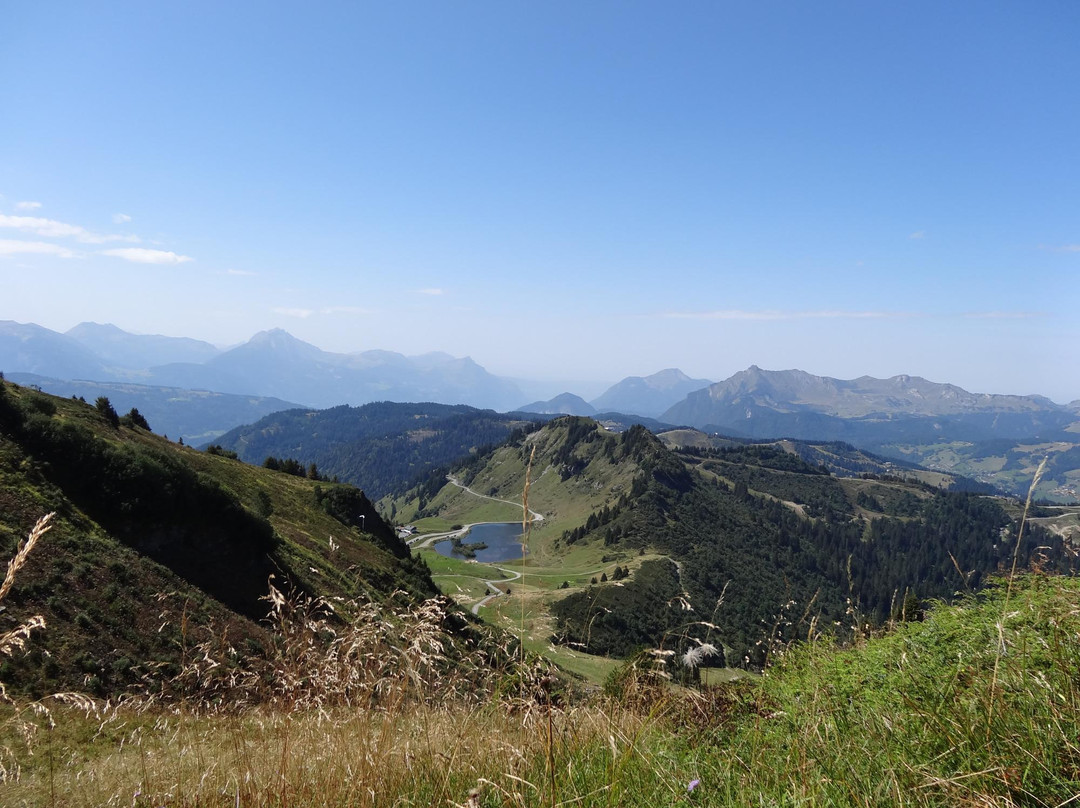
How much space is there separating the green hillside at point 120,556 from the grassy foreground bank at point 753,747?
6.69 meters

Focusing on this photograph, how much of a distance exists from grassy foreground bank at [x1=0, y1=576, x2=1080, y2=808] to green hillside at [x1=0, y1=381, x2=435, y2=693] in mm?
6692

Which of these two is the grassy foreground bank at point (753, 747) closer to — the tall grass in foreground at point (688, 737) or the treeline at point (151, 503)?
the tall grass in foreground at point (688, 737)

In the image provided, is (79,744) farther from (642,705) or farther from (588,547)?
(588,547)

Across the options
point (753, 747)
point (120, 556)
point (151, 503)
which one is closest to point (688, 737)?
point (753, 747)

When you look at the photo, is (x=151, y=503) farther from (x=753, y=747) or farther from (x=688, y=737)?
(x=753, y=747)

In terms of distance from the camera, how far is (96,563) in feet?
66.6

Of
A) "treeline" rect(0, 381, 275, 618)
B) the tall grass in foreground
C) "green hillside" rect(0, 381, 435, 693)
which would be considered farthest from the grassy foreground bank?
"treeline" rect(0, 381, 275, 618)

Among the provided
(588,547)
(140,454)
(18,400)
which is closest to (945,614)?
(140,454)

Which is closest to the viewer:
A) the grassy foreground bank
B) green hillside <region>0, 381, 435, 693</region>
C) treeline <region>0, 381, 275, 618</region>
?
the grassy foreground bank

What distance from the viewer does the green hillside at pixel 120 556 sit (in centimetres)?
1630

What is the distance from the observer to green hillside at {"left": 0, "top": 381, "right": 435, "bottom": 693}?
16297 millimetres

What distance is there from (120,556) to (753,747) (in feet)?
86.9

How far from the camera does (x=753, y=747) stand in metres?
3.45

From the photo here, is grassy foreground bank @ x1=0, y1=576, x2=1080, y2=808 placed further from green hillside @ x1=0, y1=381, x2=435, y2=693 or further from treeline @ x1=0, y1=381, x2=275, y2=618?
treeline @ x1=0, y1=381, x2=275, y2=618
